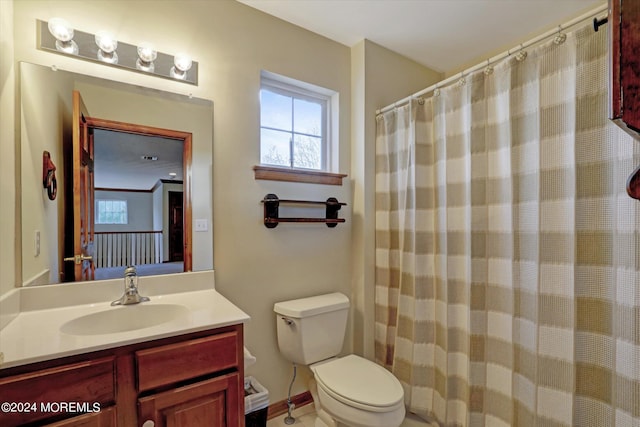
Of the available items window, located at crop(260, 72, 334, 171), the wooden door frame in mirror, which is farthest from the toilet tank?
window, located at crop(260, 72, 334, 171)

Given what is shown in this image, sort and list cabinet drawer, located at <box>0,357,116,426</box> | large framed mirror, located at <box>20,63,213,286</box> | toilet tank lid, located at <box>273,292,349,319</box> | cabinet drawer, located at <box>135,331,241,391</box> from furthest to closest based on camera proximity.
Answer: toilet tank lid, located at <box>273,292,349,319</box> < large framed mirror, located at <box>20,63,213,286</box> < cabinet drawer, located at <box>135,331,241,391</box> < cabinet drawer, located at <box>0,357,116,426</box>

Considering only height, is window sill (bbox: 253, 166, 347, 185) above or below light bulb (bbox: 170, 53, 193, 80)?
below

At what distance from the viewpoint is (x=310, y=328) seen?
1786mm

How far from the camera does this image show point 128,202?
A: 60.1 inches

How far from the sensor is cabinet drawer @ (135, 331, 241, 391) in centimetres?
104

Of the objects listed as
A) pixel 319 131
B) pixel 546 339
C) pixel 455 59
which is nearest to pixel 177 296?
pixel 319 131

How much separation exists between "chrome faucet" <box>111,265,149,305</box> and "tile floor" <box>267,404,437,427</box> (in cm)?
110

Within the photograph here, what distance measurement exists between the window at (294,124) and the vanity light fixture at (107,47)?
31.1 inches

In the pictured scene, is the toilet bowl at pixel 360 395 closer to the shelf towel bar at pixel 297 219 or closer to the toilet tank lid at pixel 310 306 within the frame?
the toilet tank lid at pixel 310 306

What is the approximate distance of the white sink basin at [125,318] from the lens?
1238 millimetres

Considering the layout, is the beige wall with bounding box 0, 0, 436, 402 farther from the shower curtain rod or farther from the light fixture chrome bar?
the shower curtain rod

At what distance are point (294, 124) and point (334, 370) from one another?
1576 mm

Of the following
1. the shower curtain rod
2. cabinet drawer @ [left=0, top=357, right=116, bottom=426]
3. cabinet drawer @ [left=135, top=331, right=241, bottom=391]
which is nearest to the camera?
cabinet drawer @ [left=0, top=357, right=116, bottom=426]

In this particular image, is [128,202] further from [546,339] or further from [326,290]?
[546,339]
